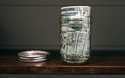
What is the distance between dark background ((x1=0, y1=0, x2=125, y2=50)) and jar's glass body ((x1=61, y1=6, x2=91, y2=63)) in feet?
0.90

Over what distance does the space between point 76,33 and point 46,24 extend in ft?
1.09

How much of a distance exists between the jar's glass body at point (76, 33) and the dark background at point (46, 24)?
274 mm

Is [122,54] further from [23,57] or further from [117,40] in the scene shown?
[23,57]

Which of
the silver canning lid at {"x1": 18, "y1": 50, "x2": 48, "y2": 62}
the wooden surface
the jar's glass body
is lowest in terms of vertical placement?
the wooden surface

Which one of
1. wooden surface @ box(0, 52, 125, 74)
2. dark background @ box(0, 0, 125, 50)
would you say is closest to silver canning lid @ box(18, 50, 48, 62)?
wooden surface @ box(0, 52, 125, 74)

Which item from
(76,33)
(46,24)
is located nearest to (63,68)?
(76,33)

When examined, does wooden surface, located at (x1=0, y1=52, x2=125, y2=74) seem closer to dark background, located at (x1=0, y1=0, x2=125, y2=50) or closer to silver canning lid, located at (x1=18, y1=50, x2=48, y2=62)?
silver canning lid, located at (x1=18, y1=50, x2=48, y2=62)

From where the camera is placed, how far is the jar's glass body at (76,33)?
3.03 ft

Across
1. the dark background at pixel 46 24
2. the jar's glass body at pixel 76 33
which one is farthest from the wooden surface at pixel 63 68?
the dark background at pixel 46 24

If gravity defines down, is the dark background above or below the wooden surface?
above

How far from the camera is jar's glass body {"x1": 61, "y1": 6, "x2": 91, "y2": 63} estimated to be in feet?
3.03
